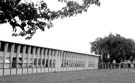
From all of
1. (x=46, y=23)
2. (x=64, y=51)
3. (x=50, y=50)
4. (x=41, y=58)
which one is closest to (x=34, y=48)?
(x=41, y=58)

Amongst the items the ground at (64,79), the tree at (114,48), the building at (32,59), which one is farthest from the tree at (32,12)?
the tree at (114,48)

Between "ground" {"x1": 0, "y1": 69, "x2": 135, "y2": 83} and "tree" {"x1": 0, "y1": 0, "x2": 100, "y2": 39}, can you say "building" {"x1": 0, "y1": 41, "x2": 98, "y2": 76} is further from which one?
"tree" {"x1": 0, "y1": 0, "x2": 100, "y2": 39}

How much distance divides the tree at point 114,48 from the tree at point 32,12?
71.8 m

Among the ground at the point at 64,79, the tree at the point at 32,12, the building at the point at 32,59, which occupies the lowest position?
the ground at the point at 64,79

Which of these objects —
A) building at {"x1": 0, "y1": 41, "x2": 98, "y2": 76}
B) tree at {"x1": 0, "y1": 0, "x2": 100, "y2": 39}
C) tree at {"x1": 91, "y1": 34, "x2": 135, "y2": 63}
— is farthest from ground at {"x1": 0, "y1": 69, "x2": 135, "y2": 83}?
tree at {"x1": 91, "y1": 34, "x2": 135, "y2": 63}

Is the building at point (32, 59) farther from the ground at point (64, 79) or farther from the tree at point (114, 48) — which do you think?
the tree at point (114, 48)

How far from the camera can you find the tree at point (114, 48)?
7862cm

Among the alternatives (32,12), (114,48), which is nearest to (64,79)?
(32,12)

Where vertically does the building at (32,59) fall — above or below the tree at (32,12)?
below

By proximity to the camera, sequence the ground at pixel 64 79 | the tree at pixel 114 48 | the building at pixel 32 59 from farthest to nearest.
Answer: the tree at pixel 114 48
the building at pixel 32 59
the ground at pixel 64 79

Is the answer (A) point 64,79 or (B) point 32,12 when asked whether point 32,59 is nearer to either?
(A) point 64,79

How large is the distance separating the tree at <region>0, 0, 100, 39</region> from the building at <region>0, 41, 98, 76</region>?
22.4 m

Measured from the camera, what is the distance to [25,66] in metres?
35.5

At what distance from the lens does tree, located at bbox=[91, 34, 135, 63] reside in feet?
258
